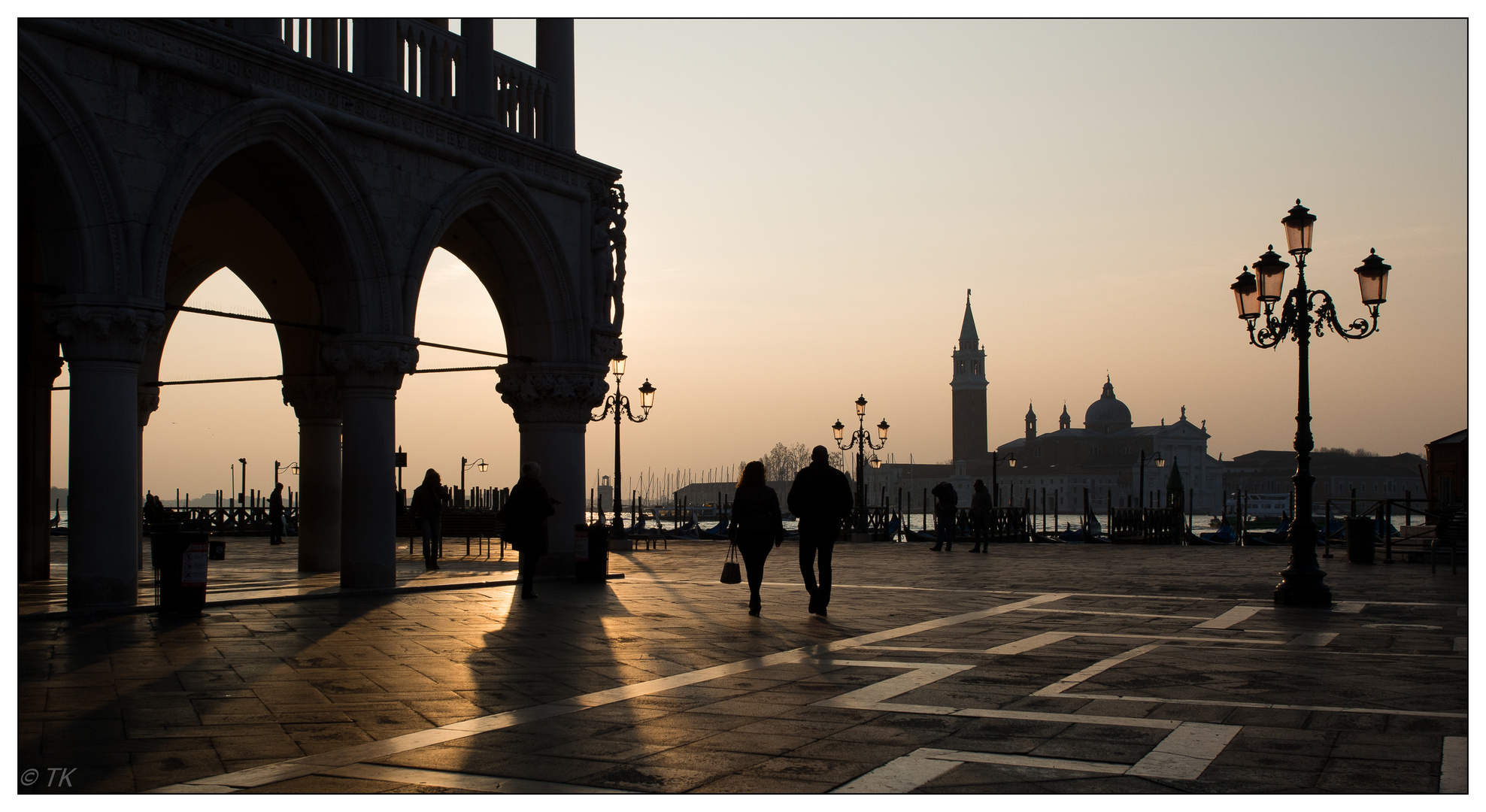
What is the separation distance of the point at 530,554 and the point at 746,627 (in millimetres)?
3069

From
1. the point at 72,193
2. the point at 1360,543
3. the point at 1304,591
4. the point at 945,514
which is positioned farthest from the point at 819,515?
the point at 945,514

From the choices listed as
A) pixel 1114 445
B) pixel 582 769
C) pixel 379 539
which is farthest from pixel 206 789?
pixel 1114 445

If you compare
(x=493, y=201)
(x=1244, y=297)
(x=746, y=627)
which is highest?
(x=493, y=201)

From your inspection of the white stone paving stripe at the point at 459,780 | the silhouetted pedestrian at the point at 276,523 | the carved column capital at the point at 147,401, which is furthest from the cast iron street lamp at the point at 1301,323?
the silhouetted pedestrian at the point at 276,523

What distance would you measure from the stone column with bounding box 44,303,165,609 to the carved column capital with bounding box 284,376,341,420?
18.7 ft

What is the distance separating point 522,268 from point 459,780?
10.8 meters

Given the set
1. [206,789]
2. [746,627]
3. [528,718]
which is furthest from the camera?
[746,627]

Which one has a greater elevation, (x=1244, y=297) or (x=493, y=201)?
(x=493, y=201)

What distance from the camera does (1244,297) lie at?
1397 centimetres

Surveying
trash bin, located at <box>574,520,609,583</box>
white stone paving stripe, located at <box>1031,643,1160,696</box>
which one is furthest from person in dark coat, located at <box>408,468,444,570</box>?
white stone paving stripe, located at <box>1031,643,1160,696</box>

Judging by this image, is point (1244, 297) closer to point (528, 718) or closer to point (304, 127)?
point (304, 127)

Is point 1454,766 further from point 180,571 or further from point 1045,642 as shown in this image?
point 180,571

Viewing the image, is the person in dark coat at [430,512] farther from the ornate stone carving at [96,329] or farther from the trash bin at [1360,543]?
the trash bin at [1360,543]

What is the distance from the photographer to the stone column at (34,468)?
14250 millimetres
